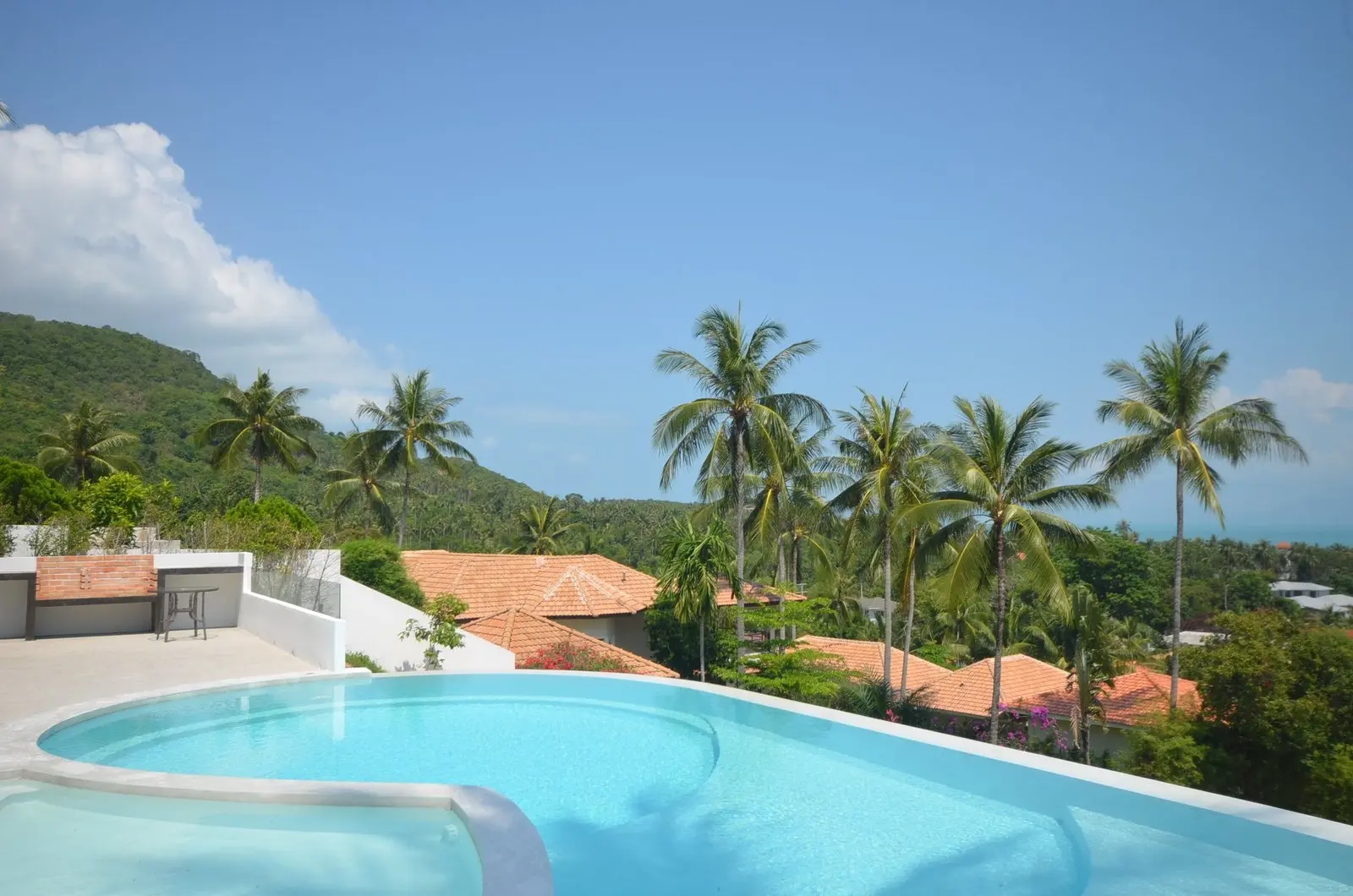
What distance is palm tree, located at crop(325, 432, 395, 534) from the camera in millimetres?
33719

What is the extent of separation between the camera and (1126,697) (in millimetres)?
24109

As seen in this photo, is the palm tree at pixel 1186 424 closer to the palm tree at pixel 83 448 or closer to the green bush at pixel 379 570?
the green bush at pixel 379 570

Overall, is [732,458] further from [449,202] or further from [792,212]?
[449,202]

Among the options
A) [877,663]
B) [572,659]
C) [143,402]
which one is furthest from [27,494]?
[143,402]

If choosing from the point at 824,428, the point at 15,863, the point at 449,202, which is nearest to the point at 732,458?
the point at 824,428

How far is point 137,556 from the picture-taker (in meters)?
16.1

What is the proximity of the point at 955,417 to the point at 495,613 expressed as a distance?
12.4 metres

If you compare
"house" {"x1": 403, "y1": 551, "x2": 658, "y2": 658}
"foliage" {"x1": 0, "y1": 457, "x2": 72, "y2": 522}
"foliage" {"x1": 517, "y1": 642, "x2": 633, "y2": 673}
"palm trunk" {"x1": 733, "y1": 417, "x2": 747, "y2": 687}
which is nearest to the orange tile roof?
"house" {"x1": 403, "y1": 551, "x2": 658, "y2": 658}

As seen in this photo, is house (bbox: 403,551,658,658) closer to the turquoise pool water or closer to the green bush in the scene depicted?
the green bush

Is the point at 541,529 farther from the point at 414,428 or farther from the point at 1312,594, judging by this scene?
A: the point at 1312,594

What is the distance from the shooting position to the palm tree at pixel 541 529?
144ft

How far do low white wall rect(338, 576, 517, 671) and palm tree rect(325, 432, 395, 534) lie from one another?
16408mm

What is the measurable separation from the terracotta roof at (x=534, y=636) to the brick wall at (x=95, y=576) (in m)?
7.01

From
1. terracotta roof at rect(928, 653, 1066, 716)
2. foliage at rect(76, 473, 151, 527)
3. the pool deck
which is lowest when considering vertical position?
terracotta roof at rect(928, 653, 1066, 716)
